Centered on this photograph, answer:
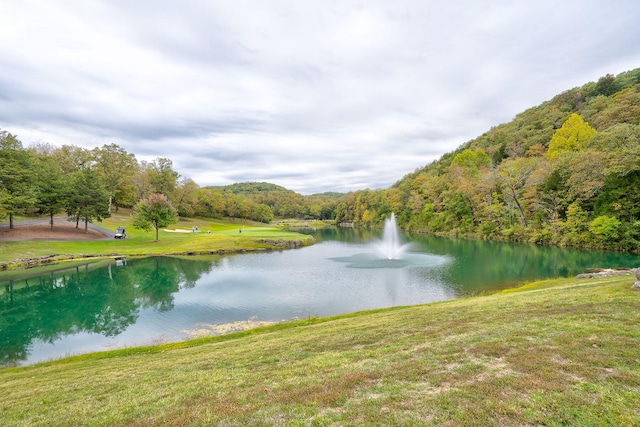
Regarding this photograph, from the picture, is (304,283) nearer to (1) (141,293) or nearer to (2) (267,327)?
(2) (267,327)

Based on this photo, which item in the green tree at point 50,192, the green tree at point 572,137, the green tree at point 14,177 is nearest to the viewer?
the green tree at point 14,177

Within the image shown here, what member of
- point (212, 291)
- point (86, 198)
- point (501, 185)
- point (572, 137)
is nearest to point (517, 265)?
point (212, 291)

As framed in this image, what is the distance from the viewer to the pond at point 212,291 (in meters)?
17.6

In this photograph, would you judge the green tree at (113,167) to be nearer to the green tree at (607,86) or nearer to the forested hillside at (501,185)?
the forested hillside at (501,185)

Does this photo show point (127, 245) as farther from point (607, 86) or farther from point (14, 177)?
point (607, 86)

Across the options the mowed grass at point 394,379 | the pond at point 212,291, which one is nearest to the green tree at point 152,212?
the pond at point 212,291

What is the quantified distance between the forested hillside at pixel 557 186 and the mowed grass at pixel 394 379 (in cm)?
4042

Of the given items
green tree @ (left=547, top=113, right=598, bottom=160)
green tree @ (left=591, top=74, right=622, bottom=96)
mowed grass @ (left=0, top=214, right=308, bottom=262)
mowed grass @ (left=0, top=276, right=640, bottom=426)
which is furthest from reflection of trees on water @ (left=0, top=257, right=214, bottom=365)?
green tree @ (left=591, top=74, right=622, bottom=96)

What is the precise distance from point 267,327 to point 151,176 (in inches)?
3261

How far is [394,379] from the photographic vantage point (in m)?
6.35

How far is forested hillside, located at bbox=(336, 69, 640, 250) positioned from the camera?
39.8 metres

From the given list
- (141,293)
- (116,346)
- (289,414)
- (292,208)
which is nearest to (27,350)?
(116,346)

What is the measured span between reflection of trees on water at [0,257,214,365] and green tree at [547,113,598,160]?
66.5m

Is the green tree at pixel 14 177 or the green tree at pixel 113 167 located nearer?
the green tree at pixel 14 177
